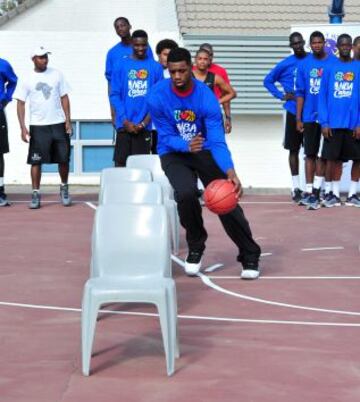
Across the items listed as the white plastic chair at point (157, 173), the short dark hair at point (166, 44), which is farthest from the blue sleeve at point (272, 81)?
the white plastic chair at point (157, 173)

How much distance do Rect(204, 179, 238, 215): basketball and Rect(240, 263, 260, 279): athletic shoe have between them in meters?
1.24

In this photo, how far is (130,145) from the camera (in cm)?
1614

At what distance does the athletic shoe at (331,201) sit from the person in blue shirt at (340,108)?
54 centimetres

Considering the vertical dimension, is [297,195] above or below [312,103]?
below

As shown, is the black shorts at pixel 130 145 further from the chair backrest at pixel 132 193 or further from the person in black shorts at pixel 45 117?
the chair backrest at pixel 132 193

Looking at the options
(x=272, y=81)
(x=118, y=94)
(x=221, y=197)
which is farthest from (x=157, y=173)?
(x=272, y=81)

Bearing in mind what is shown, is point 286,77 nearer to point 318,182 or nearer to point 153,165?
point 318,182

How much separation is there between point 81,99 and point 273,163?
344cm

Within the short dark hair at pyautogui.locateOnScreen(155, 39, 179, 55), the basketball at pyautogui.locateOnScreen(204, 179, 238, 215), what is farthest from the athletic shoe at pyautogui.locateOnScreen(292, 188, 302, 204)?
the basketball at pyautogui.locateOnScreen(204, 179, 238, 215)

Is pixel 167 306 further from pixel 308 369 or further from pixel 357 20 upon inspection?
pixel 357 20

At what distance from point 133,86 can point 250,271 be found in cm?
522

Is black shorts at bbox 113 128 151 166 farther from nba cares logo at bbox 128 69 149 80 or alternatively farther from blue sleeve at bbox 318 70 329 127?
blue sleeve at bbox 318 70 329 127

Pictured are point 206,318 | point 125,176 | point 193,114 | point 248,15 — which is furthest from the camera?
point 248,15

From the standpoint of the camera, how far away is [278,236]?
14.4 m
